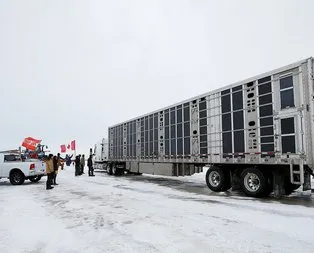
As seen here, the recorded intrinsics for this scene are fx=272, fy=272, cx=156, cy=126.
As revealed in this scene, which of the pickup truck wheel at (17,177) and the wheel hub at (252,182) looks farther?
the pickup truck wheel at (17,177)

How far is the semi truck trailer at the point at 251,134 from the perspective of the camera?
8.48m

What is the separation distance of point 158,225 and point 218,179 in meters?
6.01

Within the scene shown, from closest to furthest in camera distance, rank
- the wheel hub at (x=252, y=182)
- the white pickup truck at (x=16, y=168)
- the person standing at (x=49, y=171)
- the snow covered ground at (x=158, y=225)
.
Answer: the snow covered ground at (x=158, y=225) → the wheel hub at (x=252, y=182) → the person standing at (x=49, y=171) → the white pickup truck at (x=16, y=168)

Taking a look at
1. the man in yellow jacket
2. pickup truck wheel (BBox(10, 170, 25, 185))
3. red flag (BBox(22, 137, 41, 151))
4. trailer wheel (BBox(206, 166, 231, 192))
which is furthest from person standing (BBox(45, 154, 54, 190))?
red flag (BBox(22, 137, 41, 151))

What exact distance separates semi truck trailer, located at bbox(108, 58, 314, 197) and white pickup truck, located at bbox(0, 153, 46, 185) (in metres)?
7.27

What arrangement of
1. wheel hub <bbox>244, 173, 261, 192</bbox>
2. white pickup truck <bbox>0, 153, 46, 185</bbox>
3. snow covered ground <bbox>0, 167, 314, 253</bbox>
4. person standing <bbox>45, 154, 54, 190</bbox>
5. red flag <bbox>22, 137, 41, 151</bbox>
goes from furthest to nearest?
red flag <bbox>22, 137, 41, 151</bbox> → white pickup truck <bbox>0, 153, 46, 185</bbox> → person standing <bbox>45, 154, 54, 190</bbox> → wheel hub <bbox>244, 173, 261, 192</bbox> → snow covered ground <bbox>0, 167, 314, 253</bbox>

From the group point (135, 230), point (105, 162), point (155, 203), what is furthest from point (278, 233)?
point (105, 162)

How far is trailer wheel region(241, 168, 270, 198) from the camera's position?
9383mm

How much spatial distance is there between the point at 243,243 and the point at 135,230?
2.12m

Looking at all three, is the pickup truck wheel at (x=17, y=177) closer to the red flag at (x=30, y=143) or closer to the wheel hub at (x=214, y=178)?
the wheel hub at (x=214, y=178)

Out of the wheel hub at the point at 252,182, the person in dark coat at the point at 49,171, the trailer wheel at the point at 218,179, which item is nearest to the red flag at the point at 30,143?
the person in dark coat at the point at 49,171

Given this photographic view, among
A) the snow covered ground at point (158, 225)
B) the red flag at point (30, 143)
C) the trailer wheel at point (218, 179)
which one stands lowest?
the snow covered ground at point (158, 225)

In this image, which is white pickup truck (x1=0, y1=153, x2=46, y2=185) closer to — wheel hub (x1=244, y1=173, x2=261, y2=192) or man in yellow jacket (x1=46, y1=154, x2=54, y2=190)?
man in yellow jacket (x1=46, y1=154, x2=54, y2=190)

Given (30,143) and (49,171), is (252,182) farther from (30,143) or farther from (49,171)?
(30,143)
